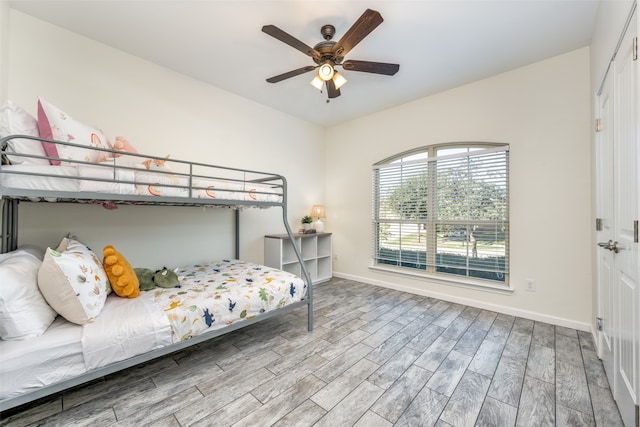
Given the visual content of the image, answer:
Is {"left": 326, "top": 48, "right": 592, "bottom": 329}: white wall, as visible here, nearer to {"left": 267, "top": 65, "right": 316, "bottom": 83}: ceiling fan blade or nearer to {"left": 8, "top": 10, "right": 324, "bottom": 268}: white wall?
{"left": 267, "top": 65, "right": 316, "bottom": 83}: ceiling fan blade

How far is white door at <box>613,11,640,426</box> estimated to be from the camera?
1.16m

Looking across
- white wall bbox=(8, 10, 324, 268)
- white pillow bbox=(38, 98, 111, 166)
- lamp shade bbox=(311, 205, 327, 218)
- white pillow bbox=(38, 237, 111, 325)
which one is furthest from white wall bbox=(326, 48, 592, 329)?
white pillow bbox=(38, 98, 111, 166)

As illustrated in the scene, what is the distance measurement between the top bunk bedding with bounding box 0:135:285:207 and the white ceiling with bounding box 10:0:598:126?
115 centimetres

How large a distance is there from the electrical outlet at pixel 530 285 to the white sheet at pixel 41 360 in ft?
11.9

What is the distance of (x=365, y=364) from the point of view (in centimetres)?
185

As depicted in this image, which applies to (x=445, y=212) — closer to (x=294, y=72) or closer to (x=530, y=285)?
(x=530, y=285)

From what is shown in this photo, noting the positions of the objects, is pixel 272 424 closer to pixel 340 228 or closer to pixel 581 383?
pixel 581 383

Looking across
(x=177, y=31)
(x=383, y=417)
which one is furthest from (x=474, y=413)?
(x=177, y=31)

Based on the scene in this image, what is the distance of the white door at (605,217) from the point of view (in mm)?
1619

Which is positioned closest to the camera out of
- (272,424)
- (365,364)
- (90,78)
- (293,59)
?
(272,424)

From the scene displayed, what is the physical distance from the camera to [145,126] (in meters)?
2.63

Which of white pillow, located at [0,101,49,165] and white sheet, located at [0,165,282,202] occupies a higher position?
white pillow, located at [0,101,49,165]

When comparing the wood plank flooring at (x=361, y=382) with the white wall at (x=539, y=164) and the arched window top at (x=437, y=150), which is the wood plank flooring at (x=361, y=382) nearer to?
the white wall at (x=539, y=164)

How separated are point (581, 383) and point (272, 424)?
194cm
